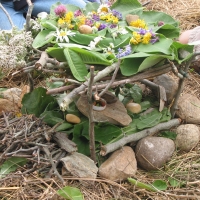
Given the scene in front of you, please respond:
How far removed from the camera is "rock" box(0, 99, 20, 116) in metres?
1.64

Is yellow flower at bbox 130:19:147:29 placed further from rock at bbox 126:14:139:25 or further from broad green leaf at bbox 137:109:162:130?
broad green leaf at bbox 137:109:162:130

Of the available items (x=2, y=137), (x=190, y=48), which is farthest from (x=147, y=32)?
(x=2, y=137)

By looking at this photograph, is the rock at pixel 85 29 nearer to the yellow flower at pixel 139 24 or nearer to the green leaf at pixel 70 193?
the yellow flower at pixel 139 24

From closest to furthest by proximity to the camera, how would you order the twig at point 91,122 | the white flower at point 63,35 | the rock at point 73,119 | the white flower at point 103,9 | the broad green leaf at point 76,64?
the twig at point 91,122, the broad green leaf at point 76,64, the white flower at point 63,35, the rock at point 73,119, the white flower at point 103,9

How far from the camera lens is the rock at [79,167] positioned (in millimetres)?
1331

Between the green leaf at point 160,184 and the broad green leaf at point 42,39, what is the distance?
2.12 feet

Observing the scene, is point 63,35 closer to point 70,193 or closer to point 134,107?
point 134,107

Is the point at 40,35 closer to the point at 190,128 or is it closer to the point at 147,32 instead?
the point at 147,32

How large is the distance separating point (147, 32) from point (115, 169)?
51 centimetres

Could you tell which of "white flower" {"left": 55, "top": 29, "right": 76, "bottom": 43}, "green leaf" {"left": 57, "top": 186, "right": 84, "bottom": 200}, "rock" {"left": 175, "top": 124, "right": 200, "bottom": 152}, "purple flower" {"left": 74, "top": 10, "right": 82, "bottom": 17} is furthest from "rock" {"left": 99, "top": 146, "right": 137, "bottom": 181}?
"purple flower" {"left": 74, "top": 10, "right": 82, "bottom": 17}

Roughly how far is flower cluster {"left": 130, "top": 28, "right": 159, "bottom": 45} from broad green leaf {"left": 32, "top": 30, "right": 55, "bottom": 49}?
0.30m

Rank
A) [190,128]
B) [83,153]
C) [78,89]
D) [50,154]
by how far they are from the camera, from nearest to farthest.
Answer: [78,89] → [50,154] → [83,153] → [190,128]

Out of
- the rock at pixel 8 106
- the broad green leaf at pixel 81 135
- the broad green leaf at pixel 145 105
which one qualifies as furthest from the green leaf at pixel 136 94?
the rock at pixel 8 106

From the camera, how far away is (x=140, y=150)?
147 centimetres
